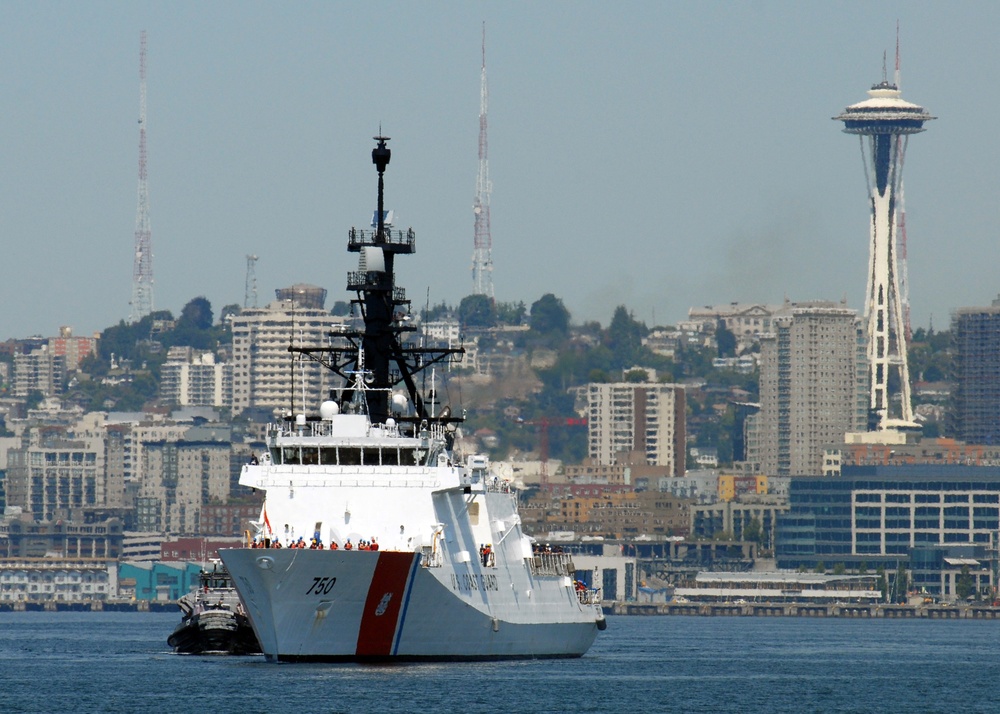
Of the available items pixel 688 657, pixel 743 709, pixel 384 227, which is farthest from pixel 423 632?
pixel 688 657

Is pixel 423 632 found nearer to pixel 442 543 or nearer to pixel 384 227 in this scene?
pixel 442 543

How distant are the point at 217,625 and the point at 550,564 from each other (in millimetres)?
11491

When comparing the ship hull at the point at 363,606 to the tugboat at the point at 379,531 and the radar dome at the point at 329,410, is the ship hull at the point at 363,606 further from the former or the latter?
the radar dome at the point at 329,410

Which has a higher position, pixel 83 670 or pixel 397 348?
pixel 397 348

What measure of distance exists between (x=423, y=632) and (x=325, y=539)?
153 inches

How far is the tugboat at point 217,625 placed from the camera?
276ft

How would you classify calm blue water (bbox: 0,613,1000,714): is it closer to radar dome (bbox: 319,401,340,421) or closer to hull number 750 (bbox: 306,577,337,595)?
hull number 750 (bbox: 306,577,337,595)

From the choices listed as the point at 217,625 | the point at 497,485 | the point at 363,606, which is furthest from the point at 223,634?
the point at 363,606

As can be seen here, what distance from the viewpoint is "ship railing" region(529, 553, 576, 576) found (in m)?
82.1

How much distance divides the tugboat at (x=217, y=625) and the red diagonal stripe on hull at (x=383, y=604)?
12465 mm

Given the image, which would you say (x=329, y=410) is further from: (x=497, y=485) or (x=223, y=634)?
(x=223, y=634)

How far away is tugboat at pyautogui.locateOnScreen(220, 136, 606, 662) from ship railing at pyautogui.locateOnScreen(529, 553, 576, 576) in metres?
1.51

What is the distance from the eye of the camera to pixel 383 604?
6988 cm

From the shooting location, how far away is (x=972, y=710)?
7156 centimetres
